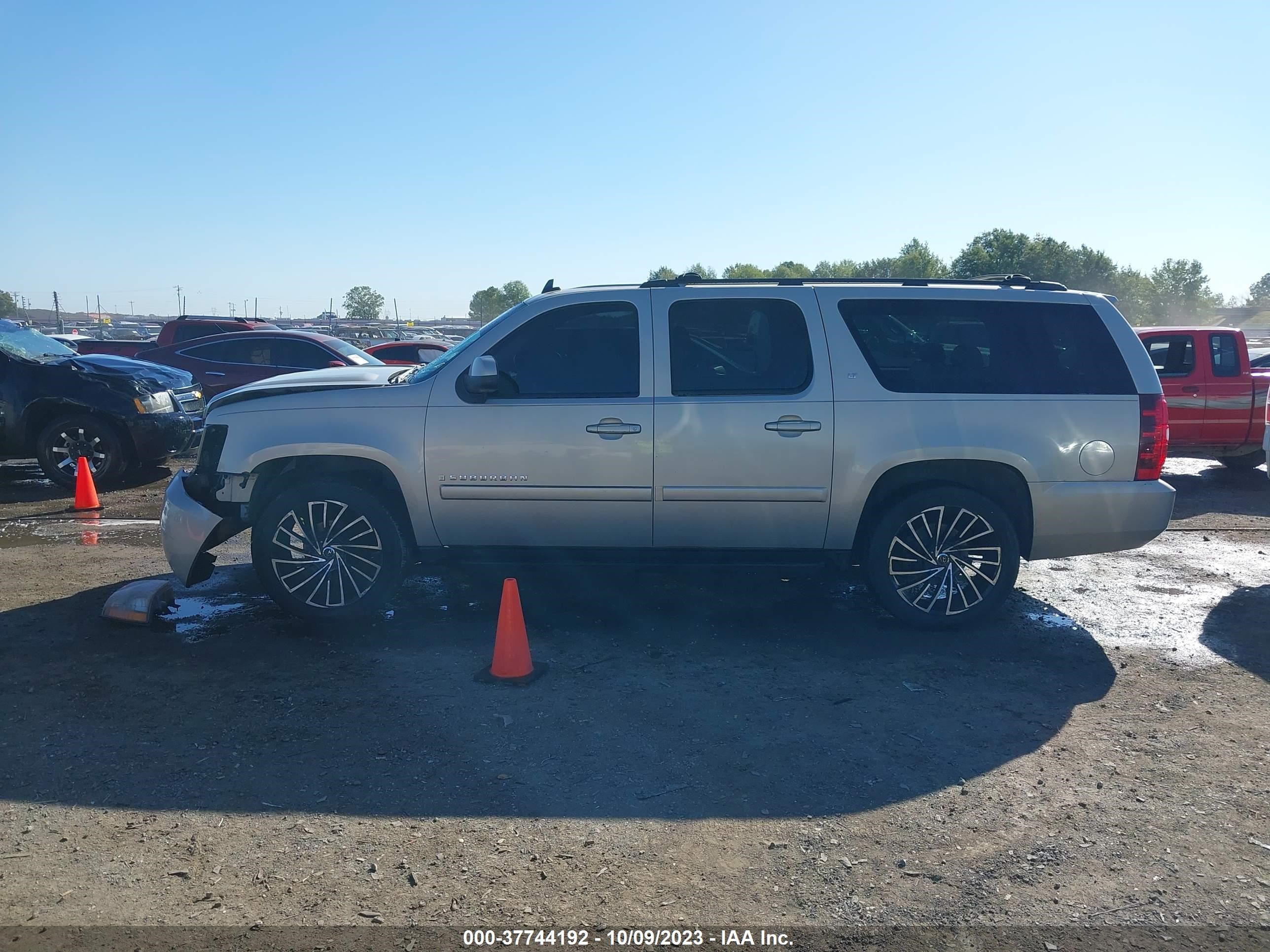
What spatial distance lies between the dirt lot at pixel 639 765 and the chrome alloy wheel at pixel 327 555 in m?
0.26

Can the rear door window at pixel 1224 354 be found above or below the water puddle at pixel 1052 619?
above

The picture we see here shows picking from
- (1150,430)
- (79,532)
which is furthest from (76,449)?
(1150,430)

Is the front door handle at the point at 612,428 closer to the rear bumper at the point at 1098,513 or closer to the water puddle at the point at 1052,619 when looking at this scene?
the rear bumper at the point at 1098,513

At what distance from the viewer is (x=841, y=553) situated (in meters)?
5.88

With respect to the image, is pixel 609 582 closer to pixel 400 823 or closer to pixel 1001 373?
pixel 1001 373

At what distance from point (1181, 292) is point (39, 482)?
302 feet

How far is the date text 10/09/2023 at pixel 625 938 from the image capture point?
3010mm

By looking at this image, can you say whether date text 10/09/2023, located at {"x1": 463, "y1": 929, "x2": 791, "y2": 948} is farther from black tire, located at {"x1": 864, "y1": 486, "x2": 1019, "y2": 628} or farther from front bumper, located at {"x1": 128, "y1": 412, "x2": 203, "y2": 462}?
front bumper, located at {"x1": 128, "y1": 412, "x2": 203, "y2": 462}

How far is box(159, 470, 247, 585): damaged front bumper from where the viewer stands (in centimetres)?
591

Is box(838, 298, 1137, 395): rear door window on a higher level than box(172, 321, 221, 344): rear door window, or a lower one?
lower

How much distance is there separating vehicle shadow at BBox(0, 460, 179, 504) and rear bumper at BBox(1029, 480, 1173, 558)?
960 centimetres

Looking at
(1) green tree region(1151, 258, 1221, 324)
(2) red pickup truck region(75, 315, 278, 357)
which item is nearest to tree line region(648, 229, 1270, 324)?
(1) green tree region(1151, 258, 1221, 324)

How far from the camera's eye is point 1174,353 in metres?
11.5

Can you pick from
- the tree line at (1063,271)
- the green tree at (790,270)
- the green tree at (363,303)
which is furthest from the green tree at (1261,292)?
the green tree at (363,303)
